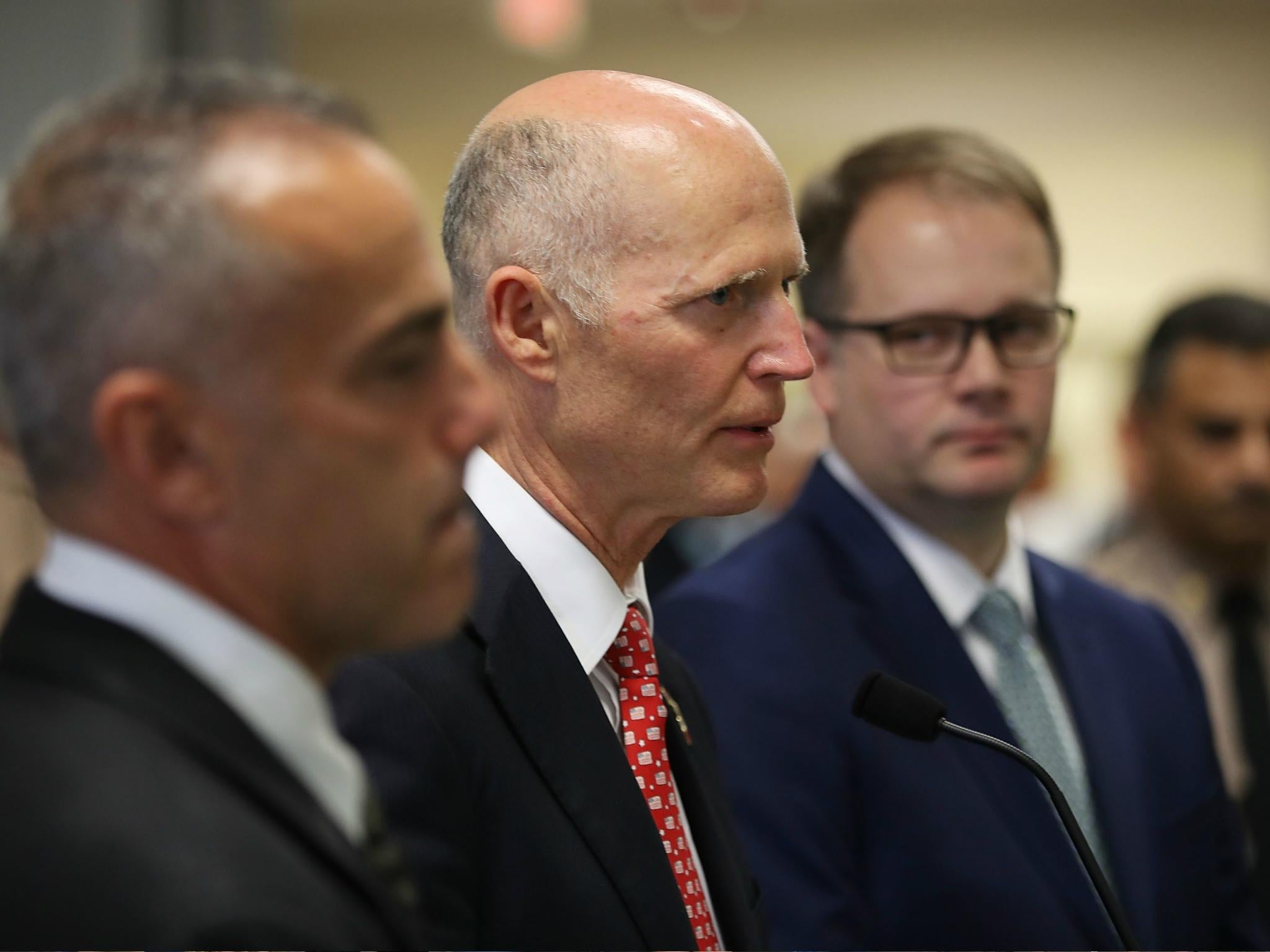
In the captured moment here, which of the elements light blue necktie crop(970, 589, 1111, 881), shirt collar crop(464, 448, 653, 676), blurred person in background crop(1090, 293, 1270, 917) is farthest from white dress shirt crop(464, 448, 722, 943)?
blurred person in background crop(1090, 293, 1270, 917)

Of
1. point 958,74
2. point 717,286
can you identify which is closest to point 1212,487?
point 717,286

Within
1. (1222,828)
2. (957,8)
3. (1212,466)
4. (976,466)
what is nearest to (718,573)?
(976,466)

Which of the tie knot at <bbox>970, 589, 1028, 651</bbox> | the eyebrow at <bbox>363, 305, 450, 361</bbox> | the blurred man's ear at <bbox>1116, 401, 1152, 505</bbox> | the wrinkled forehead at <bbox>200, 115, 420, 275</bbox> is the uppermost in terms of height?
the wrinkled forehead at <bbox>200, 115, 420, 275</bbox>

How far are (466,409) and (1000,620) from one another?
966 millimetres

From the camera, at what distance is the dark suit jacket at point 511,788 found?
3.11 feet

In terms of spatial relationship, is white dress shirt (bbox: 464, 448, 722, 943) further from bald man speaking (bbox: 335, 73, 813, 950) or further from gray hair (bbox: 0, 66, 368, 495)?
gray hair (bbox: 0, 66, 368, 495)

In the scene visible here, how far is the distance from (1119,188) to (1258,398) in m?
4.62

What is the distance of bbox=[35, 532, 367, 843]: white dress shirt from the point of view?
0.68 m

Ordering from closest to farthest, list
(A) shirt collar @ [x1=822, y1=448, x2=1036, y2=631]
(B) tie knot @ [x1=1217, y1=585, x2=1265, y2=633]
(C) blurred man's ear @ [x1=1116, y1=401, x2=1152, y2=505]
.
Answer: (A) shirt collar @ [x1=822, y1=448, x2=1036, y2=631] < (B) tie knot @ [x1=1217, y1=585, x2=1265, y2=633] < (C) blurred man's ear @ [x1=1116, y1=401, x2=1152, y2=505]

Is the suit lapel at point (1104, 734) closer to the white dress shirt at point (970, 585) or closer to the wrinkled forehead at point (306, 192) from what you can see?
the white dress shirt at point (970, 585)

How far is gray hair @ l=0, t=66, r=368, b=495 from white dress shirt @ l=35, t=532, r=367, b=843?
4 cm

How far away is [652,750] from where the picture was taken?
3.66 ft

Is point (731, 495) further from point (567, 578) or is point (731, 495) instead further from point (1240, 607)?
point (1240, 607)

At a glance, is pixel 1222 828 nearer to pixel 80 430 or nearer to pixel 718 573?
pixel 718 573
